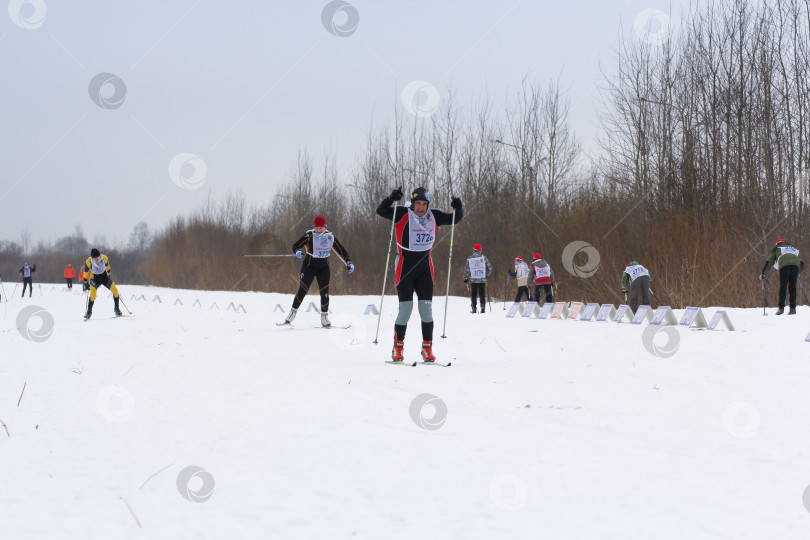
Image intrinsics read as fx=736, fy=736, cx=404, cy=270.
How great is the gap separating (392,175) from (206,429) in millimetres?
35320

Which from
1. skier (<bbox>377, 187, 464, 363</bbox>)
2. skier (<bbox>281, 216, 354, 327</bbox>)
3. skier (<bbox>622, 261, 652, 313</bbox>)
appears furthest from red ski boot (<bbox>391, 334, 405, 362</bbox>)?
skier (<bbox>622, 261, 652, 313</bbox>)

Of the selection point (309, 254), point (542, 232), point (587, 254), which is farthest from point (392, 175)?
point (309, 254)

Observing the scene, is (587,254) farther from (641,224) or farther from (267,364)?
(267,364)

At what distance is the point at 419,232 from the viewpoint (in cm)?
871

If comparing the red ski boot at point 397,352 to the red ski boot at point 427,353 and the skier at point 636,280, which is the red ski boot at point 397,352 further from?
the skier at point 636,280

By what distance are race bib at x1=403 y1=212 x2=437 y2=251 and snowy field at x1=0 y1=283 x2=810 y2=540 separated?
1.48 m

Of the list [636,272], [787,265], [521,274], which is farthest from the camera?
[521,274]

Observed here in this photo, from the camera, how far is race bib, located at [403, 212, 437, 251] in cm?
869

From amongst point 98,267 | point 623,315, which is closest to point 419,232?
point 623,315

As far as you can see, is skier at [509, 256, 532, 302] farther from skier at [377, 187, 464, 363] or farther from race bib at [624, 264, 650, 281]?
skier at [377, 187, 464, 363]

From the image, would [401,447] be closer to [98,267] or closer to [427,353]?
[427,353]

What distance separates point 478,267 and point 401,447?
49.8ft

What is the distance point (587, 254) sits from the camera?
922 inches

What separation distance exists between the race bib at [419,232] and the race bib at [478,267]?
10696 mm
